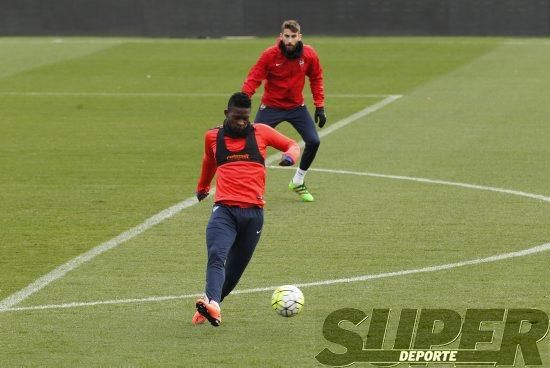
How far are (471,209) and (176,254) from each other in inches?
158

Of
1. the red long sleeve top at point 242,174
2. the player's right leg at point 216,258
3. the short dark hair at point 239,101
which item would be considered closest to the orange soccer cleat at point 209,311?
the player's right leg at point 216,258

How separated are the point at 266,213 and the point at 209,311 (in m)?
5.68

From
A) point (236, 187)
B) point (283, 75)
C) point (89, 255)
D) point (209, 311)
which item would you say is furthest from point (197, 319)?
point (283, 75)

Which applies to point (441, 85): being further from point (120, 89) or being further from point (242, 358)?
point (242, 358)

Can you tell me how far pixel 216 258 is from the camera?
422 inches

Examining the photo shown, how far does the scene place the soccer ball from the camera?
10.8 meters

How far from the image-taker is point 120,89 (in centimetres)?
3094

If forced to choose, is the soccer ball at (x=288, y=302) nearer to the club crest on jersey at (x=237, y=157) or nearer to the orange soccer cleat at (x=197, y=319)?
the orange soccer cleat at (x=197, y=319)

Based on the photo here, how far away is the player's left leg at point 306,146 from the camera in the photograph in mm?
17078
